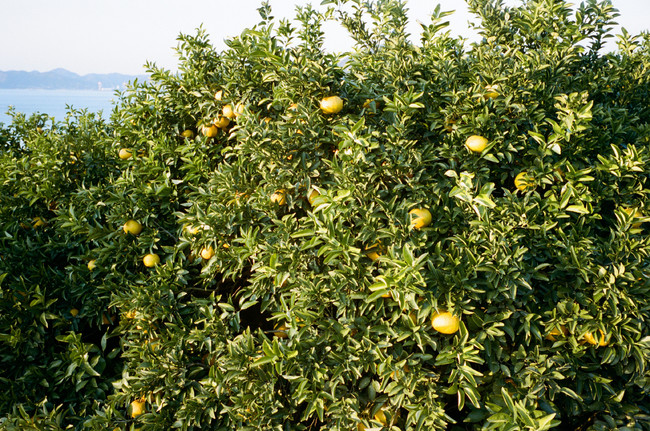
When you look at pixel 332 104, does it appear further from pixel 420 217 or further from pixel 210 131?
pixel 210 131

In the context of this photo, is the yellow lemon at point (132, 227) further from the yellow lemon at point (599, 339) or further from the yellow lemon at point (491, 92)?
the yellow lemon at point (599, 339)

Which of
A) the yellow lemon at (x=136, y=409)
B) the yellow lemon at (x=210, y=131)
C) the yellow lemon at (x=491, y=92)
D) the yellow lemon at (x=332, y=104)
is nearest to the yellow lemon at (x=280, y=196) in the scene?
the yellow lemon at (x=332, y=104)

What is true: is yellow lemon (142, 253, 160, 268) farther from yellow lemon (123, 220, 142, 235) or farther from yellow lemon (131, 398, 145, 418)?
yellow lemon (131, 398, 145, 418)

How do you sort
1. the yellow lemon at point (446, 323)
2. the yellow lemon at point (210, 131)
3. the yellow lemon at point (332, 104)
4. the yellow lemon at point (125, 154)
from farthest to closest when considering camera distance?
the yellow lemon at point (125, 154)
the yellow lemon at point (210, 131)
the yellow lemon at point (332, 104)
the yellow lemon at point (446, 323)

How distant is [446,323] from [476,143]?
0.88 meters

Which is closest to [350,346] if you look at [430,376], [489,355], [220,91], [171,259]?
[430,376]

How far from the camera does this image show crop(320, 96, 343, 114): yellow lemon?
2.36 metres

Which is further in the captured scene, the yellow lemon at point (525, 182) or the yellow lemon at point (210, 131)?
the yellow lemon at point (210, 131)

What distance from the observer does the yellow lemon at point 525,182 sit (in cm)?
229

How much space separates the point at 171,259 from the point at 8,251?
1.23 m

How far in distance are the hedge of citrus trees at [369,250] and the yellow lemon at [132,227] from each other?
2 cm

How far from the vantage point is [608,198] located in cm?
239

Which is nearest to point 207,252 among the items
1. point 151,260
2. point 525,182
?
point 151,260

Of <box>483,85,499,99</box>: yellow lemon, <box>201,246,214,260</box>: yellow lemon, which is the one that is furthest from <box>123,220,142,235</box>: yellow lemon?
<box>483,85,499,99</box>: yellow lemon
